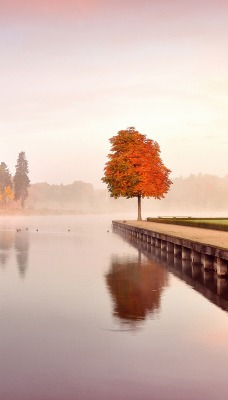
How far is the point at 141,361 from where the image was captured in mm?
12625

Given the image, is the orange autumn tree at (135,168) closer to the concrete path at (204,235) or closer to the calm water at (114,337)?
the concrete path at (204,235)

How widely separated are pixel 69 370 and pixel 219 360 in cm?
360

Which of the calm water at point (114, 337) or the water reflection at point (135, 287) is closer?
the calm water at point (114, 337)

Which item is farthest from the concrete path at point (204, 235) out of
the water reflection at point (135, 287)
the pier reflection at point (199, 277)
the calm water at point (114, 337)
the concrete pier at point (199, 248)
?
the water reflection at point (135, 287)

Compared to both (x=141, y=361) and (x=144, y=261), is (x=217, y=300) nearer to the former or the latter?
(x=141, y=361)

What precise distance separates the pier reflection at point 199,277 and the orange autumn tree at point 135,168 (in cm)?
3791

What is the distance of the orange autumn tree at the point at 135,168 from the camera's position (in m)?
81.8

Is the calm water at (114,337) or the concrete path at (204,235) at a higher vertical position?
the concrete path at (204,235)

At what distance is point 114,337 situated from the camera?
15000 mm

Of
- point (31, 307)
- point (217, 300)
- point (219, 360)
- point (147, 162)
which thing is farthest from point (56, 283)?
point (147, 162)

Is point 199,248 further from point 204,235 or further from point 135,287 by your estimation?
point 204,235

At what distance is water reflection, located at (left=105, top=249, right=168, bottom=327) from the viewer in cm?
1876

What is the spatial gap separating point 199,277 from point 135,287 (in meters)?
5.39

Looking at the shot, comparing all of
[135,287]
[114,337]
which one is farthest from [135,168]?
[114,337]
